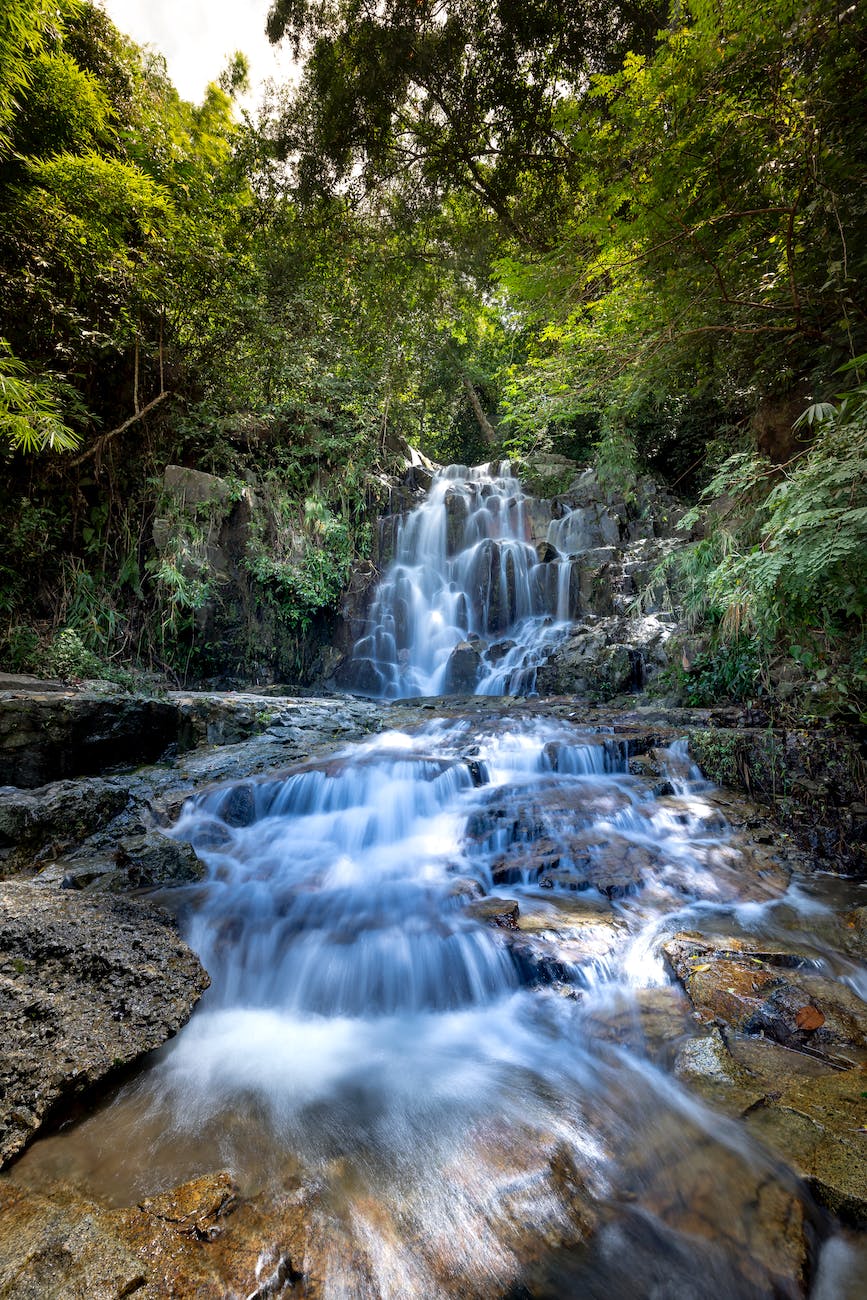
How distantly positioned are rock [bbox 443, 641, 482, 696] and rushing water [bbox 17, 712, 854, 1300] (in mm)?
4779

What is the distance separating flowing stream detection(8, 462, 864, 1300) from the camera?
1.54 meters

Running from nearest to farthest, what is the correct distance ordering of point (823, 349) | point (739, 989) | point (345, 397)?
1. point (739, 989)
2. point (823, 349)
3. point (345, 397)

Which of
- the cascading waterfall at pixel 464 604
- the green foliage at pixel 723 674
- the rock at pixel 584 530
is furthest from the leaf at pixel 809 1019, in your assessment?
the rock at pixel 584 530

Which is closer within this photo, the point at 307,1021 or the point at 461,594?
the point at 307,1021

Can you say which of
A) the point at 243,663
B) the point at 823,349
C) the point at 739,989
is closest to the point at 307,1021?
the point at 739,989

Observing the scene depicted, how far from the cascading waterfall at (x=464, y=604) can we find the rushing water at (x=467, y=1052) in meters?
4.96

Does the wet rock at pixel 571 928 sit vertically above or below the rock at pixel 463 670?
below

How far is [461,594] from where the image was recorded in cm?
1168

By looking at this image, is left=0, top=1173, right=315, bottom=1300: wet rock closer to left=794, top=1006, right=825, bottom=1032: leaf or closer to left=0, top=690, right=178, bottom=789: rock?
left=794, top=1006, right=825, bottom=1032: leaf

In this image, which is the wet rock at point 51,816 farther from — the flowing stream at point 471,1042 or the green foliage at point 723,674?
the green foliage at point 723,674

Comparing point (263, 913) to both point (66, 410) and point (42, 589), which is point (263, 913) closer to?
point (42, 589)

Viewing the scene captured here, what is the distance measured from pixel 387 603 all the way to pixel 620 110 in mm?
8846

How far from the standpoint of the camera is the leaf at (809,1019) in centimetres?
232

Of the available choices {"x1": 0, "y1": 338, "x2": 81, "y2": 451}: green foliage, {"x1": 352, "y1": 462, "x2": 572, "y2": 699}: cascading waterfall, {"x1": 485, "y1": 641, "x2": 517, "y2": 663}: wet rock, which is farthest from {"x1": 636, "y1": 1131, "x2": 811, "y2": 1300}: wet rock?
{"x1": 485, "y1": 641, "x2": 517, "y2": 663}: wet rock
